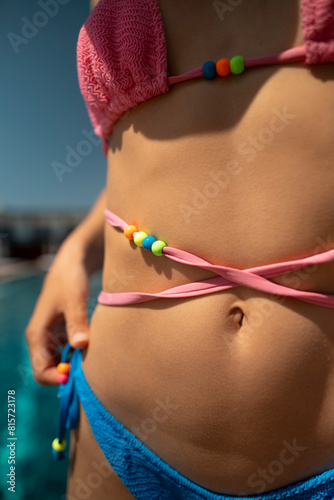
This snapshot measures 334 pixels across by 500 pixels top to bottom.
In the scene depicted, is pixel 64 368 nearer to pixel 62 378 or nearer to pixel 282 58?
pixel 62 378

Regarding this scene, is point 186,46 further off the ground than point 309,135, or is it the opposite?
point 186,46

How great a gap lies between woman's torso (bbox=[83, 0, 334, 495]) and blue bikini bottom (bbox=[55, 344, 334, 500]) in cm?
1

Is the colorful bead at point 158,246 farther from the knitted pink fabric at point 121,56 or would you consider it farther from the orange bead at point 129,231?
the knitted pink fabric at point 121,56

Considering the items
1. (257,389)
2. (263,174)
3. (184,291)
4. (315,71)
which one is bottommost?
(257,389)

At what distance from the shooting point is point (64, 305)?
72cm

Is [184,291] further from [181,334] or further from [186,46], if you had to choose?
[186,46]

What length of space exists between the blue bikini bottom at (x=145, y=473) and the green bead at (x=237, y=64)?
54 cm

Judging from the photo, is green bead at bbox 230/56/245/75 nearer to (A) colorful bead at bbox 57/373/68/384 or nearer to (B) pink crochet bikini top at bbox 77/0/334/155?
(B) pink crochet bikini top at bbox 77/0/334/155

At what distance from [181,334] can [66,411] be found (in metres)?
0.30

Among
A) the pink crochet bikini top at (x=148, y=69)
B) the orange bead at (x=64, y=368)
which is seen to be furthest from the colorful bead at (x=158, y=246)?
the orange bead at (x=64, y=368)

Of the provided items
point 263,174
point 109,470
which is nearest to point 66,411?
point 109,470

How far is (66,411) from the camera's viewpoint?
642 millimetres

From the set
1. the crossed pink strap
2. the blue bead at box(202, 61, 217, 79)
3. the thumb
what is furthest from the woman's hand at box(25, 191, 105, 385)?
the blue bead at box(202, 61, 217, 79)

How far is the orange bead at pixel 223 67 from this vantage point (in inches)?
18.6
